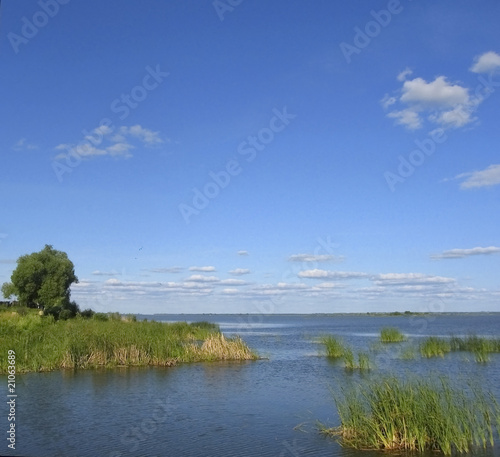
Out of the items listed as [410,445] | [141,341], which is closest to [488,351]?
[141,341]

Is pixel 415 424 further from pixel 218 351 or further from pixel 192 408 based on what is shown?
pixel 218 351

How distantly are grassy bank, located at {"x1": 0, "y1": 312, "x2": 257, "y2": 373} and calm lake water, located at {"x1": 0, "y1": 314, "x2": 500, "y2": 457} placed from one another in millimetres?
805

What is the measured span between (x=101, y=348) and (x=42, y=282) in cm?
2918

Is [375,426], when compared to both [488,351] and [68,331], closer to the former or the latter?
[68,331]

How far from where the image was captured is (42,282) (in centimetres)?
5016

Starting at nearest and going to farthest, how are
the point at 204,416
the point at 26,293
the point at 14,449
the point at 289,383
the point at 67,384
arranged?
the point at 14,449 < the point at 204,416 < the point at 67,384 < the point at 289,383 < the point at 26,293

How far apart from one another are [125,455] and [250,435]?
128 inches

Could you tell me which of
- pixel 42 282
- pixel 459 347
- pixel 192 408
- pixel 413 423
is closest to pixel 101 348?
pixel 192 408

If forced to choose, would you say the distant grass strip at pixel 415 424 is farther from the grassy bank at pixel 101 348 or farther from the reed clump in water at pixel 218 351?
the reed clump in water at pixel 218 351

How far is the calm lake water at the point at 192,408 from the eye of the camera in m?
12.1

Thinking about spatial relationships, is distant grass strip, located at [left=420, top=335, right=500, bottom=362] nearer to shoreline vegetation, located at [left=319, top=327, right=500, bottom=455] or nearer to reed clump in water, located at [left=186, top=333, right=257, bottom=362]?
reed clump in water, located at [left=186, top=333, right=257, bottom=362]

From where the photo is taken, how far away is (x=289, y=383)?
69.6 ft

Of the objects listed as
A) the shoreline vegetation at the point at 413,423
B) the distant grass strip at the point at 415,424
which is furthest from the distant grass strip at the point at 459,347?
the distant grass strip at the point at 415,424

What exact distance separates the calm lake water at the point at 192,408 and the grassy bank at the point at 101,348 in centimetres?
80
